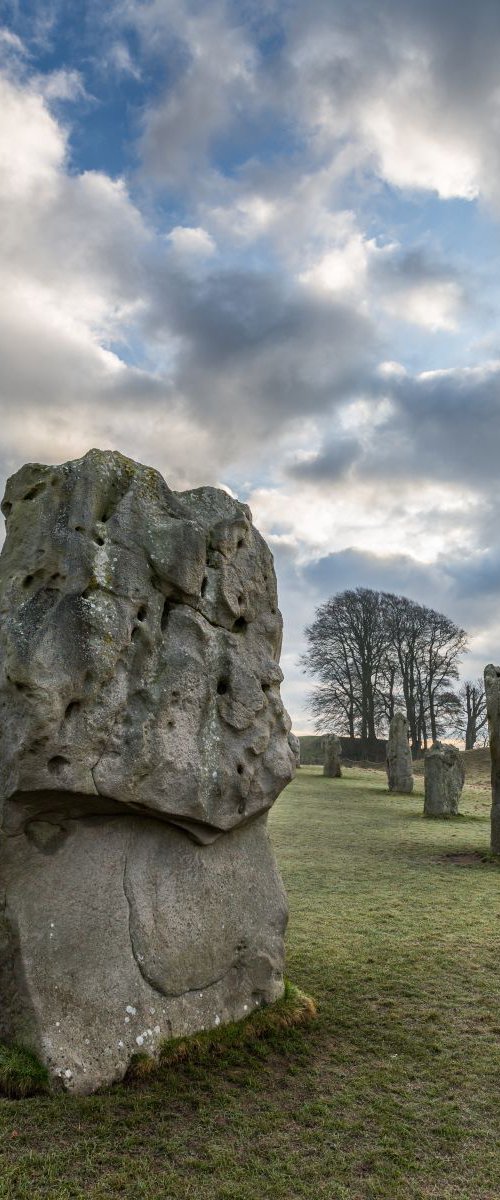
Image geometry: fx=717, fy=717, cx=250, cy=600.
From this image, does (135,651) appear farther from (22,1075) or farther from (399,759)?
(399,759)

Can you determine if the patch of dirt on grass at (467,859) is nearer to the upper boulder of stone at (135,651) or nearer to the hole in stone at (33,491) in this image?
the upper boulder of stone at (135,651)

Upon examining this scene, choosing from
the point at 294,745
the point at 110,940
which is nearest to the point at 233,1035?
the point at 110,940

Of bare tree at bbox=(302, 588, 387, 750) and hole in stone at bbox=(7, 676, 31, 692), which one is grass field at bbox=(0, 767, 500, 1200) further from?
bare tree at bbox=(302, 588, 387, 750)

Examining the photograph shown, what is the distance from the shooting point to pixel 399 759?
23828mm

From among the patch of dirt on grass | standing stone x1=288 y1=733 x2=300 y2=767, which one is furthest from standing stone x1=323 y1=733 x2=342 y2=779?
standing stone x1=288 y1=733 x2=300 y2=767

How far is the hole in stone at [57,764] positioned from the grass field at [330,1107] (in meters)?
1.71

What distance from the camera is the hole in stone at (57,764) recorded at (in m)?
4.08

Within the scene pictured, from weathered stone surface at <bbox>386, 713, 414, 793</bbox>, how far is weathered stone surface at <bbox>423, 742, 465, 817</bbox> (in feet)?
20.4

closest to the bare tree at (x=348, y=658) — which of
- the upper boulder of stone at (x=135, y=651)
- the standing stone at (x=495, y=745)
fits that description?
the standing stone at (x=495, y=745)

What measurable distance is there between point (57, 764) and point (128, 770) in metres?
0.43

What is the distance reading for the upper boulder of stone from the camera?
4152 millimetres

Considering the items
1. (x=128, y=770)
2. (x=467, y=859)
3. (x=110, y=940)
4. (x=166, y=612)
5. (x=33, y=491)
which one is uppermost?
(x=33, y=491)

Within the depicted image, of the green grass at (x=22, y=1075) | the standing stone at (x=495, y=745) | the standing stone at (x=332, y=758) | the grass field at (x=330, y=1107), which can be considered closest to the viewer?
the grass field at (x=330, y=1107)

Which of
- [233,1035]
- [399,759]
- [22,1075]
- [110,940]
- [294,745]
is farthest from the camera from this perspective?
[399,759]
